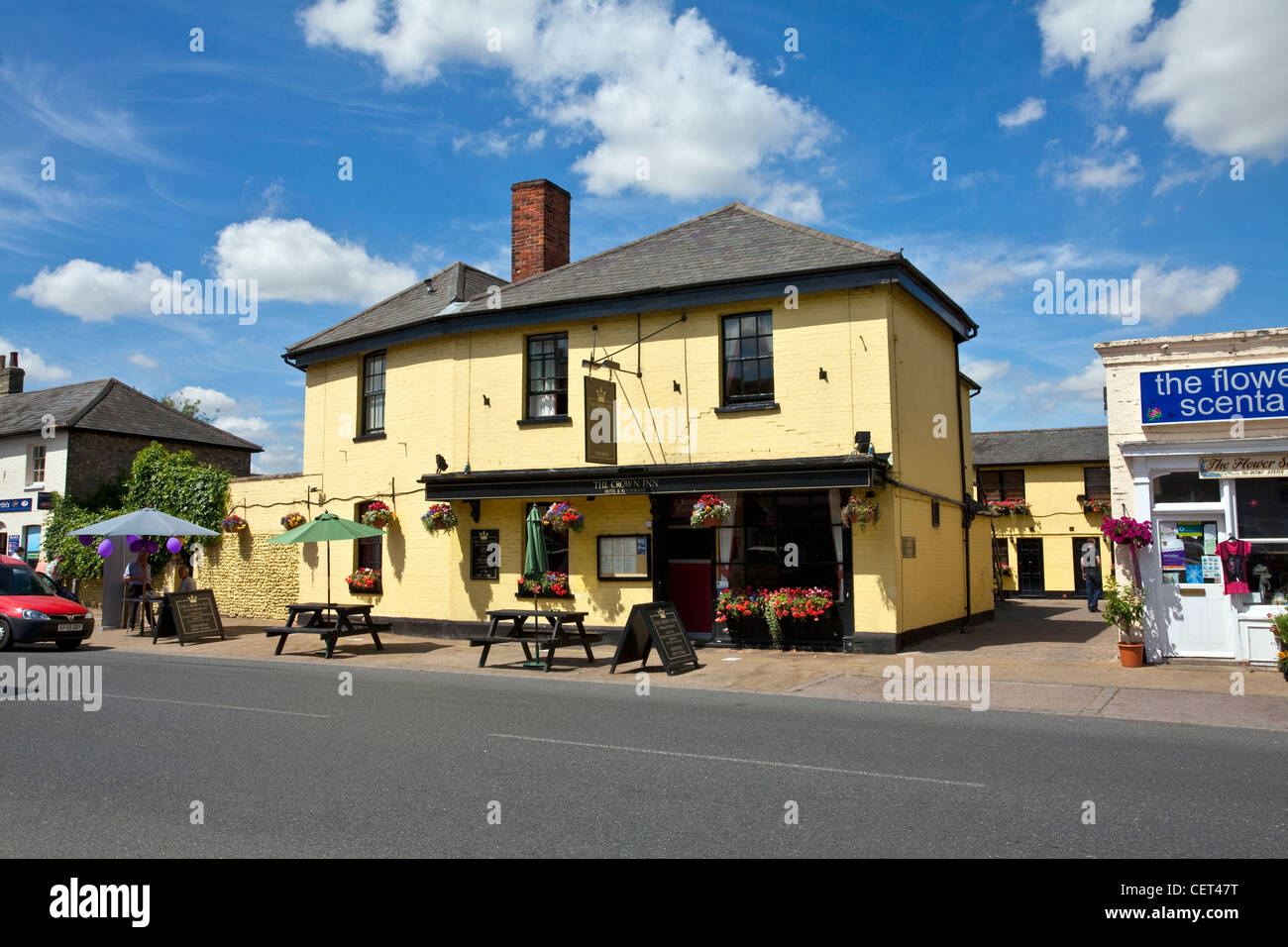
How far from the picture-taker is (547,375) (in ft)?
62.4

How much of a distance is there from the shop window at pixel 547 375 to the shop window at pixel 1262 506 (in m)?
11.4

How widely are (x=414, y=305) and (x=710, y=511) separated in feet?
31.3

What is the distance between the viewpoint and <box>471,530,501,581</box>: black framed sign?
757 inches

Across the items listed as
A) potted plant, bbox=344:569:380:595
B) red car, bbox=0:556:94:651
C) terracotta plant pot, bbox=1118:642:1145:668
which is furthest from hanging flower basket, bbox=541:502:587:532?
terracotta plant pot, bbox=1118:642:1145:668

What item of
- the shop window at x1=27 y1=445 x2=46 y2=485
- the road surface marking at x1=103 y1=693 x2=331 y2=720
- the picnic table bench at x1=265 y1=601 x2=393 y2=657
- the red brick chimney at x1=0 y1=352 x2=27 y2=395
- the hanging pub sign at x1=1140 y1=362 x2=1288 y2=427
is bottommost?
the road surface marking at x1=103 y1=693 x2=331 y2=720

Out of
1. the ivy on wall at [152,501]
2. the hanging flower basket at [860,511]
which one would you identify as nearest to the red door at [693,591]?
the hanging flower basket at [860,511]

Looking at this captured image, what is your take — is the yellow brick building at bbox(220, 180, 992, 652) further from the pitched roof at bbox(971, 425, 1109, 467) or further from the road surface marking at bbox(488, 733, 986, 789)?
the pitched roof at bbox(971, 425, 1109, 467)

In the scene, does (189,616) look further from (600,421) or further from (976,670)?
(976,670)

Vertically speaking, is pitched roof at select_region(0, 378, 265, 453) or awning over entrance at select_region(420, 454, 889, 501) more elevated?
pitched roof at select_region(0, 378, 265, 453)

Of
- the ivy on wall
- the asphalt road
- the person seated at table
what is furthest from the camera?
the ivy on wall

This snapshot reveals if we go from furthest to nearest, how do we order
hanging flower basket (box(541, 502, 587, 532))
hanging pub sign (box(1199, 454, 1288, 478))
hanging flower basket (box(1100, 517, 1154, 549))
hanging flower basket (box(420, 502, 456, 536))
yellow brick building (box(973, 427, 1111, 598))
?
yellow brick building (box(973, 427, 1111, 598))
hanging flower basket (box(420, 502, 456, 536))
hanging flower basket (box(541, 502, 587, 532))
hanging flower basket (box(1100, 517, 1154, 549))
hanging pub sign (box(1199, 454, 1288, 478))

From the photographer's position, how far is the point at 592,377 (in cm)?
1741

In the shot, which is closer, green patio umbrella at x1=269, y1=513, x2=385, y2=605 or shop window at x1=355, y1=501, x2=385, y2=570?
green patio umbrella at x1=269, y1=513, x2=385, y2=605

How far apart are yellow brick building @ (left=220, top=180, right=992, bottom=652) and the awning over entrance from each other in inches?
1.5
